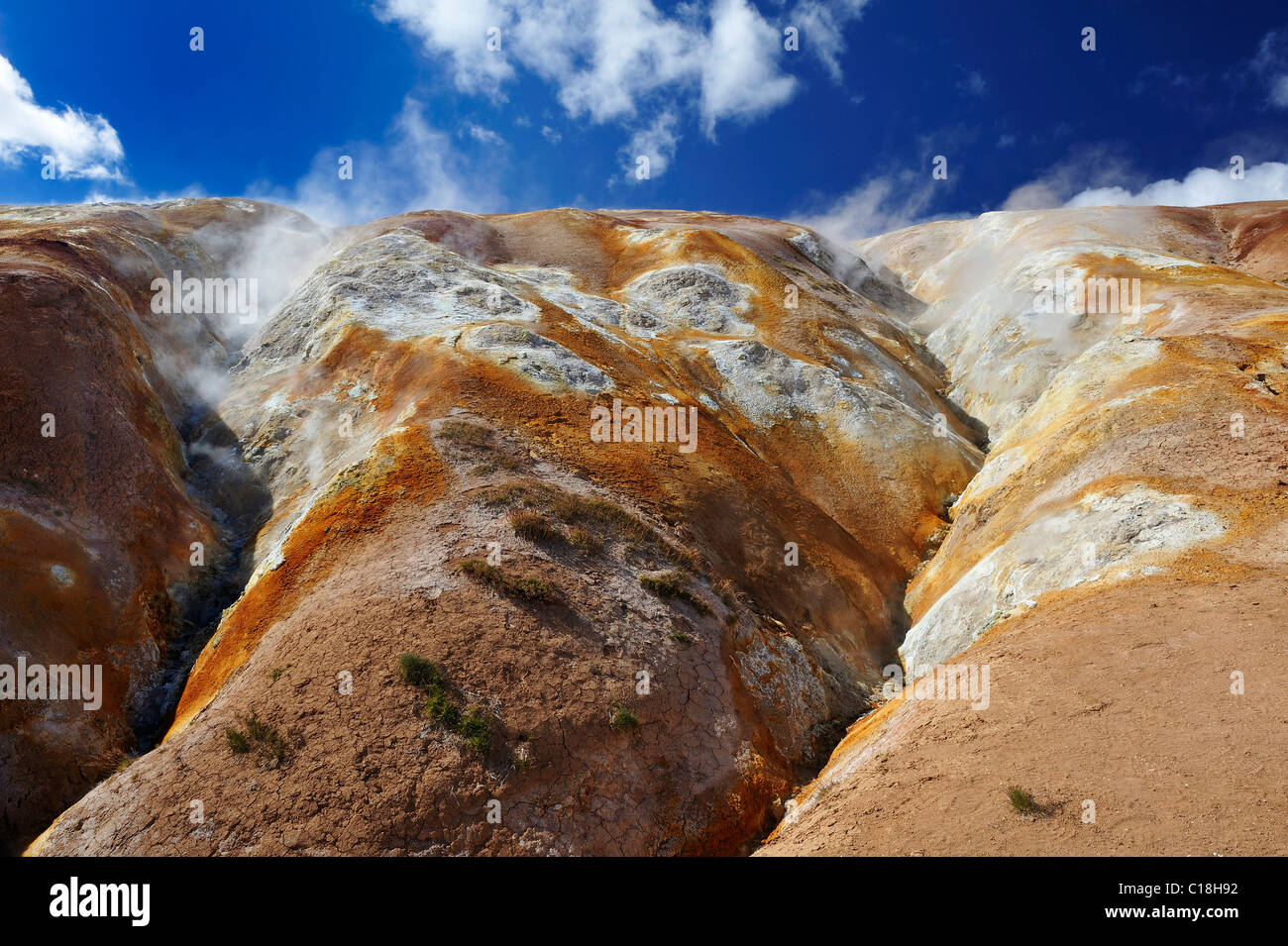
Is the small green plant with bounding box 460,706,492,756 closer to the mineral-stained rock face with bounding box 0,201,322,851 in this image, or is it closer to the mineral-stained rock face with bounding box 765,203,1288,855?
the mineral-stained rock face with bounding box 765,203,1288,855

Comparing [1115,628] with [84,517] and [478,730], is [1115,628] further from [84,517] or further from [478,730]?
[84,517]

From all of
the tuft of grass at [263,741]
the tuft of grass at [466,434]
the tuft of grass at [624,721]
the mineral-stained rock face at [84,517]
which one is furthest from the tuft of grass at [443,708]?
the tuft of grass at [466,434]

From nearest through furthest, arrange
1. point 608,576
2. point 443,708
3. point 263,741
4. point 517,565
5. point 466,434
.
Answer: point 263,741 → point 443,708 → point 517,565 → point 608,576 → point 466,434

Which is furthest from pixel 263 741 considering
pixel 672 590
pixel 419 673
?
pixel 672 590

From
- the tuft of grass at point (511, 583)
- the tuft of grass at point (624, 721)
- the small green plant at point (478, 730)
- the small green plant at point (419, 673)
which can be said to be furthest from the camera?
the tuft of grass at point (511, 583)

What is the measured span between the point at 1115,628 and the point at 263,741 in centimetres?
1854

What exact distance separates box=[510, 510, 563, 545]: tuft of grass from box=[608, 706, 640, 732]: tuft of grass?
5.95 meters

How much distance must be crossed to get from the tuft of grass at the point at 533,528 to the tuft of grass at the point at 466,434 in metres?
4.63

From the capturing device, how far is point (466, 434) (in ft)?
79.3

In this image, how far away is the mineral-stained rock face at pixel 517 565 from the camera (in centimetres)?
1385

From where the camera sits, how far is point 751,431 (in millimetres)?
35281

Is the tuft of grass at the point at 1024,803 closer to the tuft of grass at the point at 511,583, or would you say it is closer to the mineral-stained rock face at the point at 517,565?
the mineral-stained rock face at the point at 517,565

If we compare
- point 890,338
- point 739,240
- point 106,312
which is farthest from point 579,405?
point 739,240

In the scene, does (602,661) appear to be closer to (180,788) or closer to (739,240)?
(180,788)
